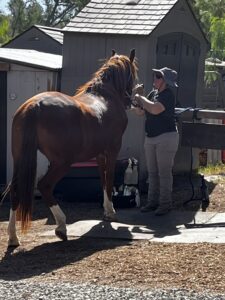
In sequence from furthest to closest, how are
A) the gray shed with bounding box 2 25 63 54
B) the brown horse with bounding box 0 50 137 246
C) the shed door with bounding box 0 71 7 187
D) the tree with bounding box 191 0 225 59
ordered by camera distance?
the tree with bounding box 191 0 225 59
the gray shed with bounding box 2 25 63 54
the shed door with bounding box 0 71 7 187
the brown horse with bounding box 0 50 137 246

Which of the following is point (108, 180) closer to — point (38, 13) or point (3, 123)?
point (3, 123)

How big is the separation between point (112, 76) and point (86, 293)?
4.24 meters

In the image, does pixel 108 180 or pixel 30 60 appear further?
pixel 30 60

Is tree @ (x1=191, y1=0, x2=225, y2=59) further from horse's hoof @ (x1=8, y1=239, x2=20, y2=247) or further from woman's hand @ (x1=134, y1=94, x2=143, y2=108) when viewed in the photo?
horse's hoof @ (x1=8, y1=239, x2=20, y2=247)

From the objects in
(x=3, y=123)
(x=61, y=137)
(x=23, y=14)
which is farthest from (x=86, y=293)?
(x=23, y=14)

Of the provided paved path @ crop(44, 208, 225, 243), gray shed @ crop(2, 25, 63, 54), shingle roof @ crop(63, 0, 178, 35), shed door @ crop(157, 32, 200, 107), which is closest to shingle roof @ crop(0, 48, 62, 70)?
shingle roof @ crop(63, 0, 178, 35)

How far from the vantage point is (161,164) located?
391 inches

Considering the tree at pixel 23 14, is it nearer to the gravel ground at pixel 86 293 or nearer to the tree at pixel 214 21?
the tree at pixel 214 21

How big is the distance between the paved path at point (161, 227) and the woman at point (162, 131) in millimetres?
292

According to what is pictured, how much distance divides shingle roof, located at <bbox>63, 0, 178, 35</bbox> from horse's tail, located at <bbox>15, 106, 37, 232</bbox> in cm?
374

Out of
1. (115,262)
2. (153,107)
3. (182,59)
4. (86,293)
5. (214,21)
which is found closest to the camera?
(86,293)

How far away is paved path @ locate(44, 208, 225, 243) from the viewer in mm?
8688

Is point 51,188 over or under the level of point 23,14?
under

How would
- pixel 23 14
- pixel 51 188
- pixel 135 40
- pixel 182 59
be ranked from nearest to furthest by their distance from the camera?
1. pixel 51 188
2. pixel 135 40
3. pixel 182 59
4. pixel 23 14
